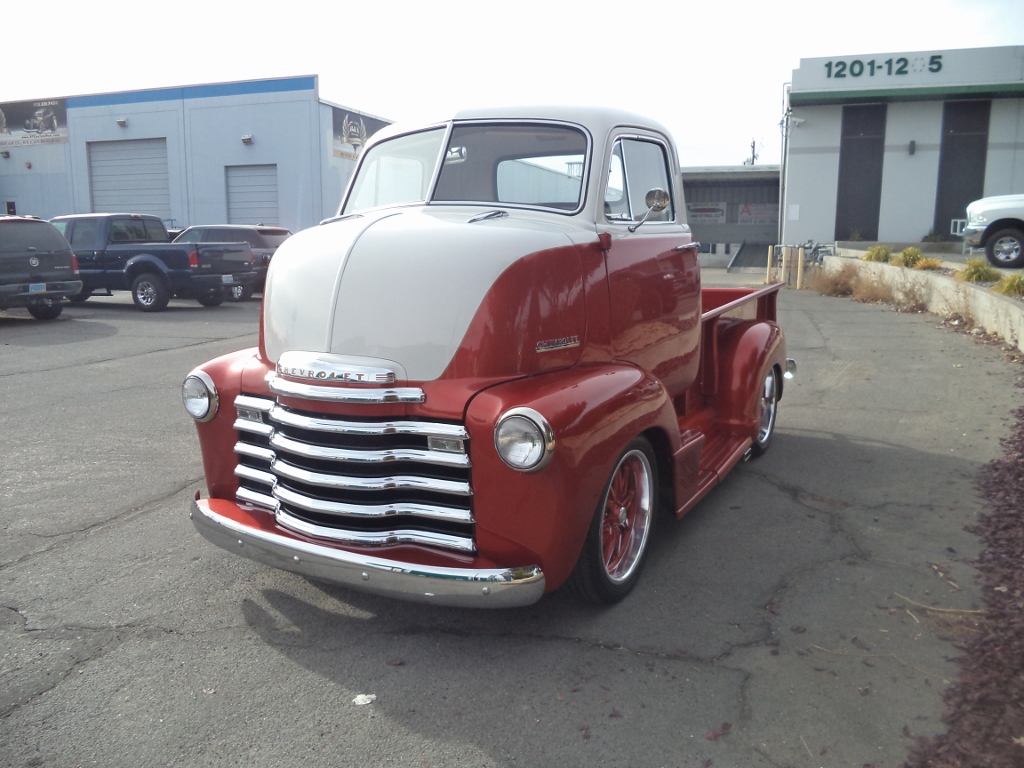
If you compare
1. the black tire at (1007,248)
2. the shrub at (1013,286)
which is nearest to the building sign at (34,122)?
the black tire at (1007,248)

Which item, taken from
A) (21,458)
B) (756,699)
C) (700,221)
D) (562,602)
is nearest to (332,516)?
(562,602)

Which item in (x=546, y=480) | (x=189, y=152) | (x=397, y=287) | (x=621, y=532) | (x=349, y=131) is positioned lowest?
(x=621, y=532)

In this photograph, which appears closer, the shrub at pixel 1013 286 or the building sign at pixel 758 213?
the shrub at pixel 1013 286

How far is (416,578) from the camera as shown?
312 cm

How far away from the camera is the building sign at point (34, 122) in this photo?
35.2 metres

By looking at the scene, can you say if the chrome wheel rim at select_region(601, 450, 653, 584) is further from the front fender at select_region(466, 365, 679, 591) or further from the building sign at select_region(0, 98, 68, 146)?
the building sign at select_region(0, 98, 68, 146)

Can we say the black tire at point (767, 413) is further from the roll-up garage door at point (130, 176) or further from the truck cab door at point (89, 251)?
the roll-up garage door at point (130, 176)

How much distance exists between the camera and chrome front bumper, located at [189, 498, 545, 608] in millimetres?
3092

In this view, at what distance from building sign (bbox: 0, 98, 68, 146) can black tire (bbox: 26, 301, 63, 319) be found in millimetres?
23997

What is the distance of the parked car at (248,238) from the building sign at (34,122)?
803 inches

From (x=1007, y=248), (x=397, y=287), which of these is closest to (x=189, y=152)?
(x=1007, y=248)

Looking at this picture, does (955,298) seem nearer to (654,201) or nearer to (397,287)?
(654,201)

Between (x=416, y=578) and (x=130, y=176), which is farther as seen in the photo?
(x=130, y=176)

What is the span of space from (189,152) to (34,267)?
A: 2042cm
